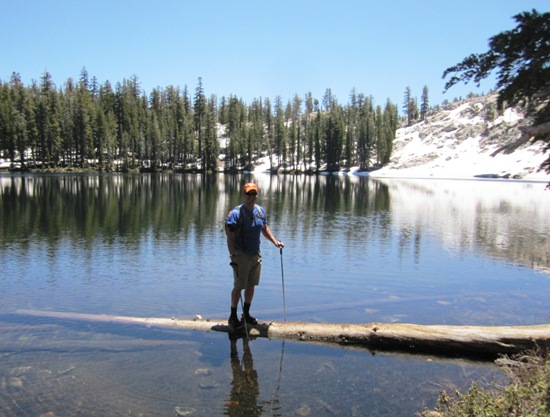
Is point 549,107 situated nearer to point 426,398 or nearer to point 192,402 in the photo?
point 426,398

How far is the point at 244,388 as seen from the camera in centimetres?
733

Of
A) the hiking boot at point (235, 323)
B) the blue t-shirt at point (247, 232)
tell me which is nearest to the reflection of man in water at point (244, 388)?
the hiking boot at point (235, 323)

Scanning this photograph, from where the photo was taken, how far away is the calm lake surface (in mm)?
7070

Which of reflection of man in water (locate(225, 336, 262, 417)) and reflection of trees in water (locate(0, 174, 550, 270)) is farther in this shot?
reflection of trees in water (locate(0, 174, 550, 270))

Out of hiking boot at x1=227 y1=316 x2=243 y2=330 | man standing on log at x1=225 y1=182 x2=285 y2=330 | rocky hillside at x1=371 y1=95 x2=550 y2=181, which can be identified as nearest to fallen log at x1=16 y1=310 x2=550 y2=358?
hiking boot at x1=227 y1=316 x2=243 y2=330

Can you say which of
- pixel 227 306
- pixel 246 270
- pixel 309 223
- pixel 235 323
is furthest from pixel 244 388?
pixel 309 223

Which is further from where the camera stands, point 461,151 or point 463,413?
point 461,151

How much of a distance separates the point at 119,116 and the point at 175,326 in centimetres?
14414

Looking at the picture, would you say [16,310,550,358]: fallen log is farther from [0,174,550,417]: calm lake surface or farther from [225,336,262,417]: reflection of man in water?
[225,336,262,417]: reflection of man in water

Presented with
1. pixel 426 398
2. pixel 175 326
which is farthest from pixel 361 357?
pixel 175 326

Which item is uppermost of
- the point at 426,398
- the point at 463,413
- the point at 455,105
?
the point at 455,105

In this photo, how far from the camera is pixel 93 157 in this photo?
4830 inches

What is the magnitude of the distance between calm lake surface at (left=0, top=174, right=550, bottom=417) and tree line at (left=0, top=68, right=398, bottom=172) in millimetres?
94391

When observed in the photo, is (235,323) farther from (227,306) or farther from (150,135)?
(150,135)
